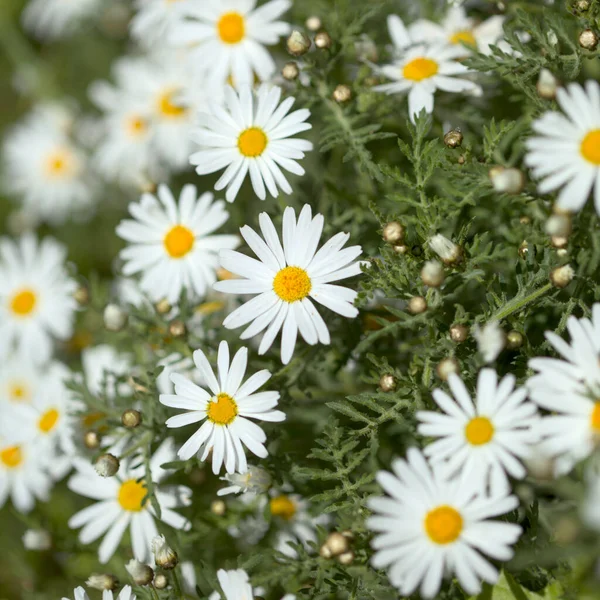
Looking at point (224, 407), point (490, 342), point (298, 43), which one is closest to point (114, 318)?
point (224, 407)

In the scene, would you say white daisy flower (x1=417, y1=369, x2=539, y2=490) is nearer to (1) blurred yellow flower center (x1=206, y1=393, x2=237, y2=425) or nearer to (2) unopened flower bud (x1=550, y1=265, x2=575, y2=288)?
(2) unopened flower bud (x1=550, y1=265, x2=575, y2=288)

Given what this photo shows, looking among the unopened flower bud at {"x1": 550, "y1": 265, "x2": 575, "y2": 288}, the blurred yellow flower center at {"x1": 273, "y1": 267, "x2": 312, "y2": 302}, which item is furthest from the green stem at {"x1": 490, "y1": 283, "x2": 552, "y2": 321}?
the blurred yellow flower center at {"x1": 273, "y1": 267, "x2": 312, "y2": 302}

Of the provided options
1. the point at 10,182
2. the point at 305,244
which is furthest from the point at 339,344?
the point at 10,182

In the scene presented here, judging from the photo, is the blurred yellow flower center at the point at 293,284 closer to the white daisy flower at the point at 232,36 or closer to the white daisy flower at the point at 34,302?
the white daisy flower at the point at 232,36

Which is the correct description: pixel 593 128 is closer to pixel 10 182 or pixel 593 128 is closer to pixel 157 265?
pixel 157 265

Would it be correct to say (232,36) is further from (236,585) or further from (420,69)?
(236,585)

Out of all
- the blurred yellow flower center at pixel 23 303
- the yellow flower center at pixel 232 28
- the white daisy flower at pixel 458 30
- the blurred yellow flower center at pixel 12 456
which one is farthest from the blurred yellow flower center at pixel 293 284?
the blurred yellow flower center at pixel 23 303
